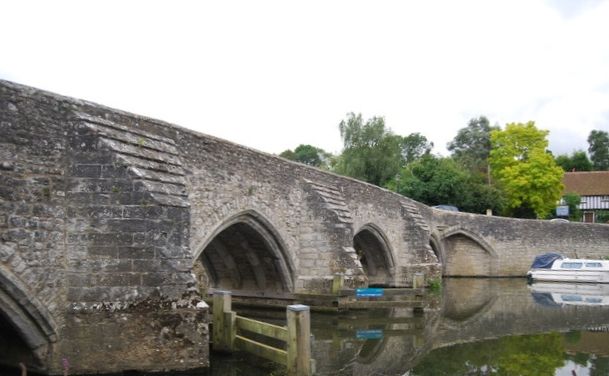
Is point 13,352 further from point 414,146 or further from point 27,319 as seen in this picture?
point 414,146

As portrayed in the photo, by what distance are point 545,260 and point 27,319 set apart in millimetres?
24926

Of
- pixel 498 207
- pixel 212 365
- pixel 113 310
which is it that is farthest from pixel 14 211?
pixel 498 207

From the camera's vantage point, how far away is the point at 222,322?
352 inches

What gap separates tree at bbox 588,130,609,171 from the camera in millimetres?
64812

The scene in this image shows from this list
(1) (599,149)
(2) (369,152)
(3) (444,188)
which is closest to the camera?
(3) (444,188)

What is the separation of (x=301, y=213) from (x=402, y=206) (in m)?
8.32

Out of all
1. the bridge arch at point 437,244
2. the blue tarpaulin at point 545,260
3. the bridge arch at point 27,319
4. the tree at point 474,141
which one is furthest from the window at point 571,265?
the tree at point 474,141

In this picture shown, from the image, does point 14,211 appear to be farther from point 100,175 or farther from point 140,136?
point 140,136

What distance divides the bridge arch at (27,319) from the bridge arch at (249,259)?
5.24m

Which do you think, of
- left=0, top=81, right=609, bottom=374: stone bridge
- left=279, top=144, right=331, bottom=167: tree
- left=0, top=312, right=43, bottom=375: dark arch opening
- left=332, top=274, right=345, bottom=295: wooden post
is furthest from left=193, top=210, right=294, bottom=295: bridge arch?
left=279, top=144, right=331, bottom=167: tree

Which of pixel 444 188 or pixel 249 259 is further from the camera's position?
pixel 444 188

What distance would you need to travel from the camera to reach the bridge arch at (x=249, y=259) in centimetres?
1275

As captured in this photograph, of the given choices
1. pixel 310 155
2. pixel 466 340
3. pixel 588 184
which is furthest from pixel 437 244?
pixel 310 155

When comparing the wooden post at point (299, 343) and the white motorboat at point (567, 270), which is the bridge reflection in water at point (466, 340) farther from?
the white motorboat at point (567, 270)
